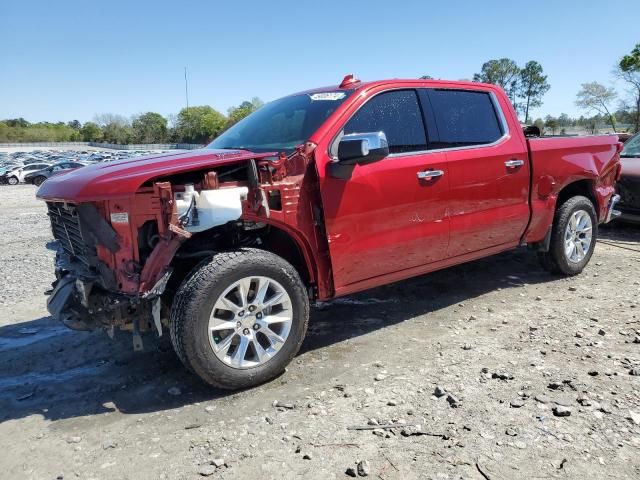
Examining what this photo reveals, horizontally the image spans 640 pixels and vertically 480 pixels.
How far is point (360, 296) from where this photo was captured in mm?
5324

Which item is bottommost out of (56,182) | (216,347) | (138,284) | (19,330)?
(19,330)

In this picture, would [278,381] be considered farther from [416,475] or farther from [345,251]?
[416,475]

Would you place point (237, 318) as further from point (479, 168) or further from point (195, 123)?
point (195, 123)

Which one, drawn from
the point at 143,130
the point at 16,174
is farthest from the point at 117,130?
the point at 16,174

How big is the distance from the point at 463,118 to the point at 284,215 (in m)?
2.07

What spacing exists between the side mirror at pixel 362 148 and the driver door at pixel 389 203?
0.15m

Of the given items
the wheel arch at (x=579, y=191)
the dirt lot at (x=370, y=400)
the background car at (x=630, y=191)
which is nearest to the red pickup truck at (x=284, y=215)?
the dirt lot at (x=370, y=400)

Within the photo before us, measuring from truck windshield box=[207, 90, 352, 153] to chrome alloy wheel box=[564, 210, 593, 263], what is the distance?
119 inches

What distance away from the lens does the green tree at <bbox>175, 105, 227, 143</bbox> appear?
388 ft

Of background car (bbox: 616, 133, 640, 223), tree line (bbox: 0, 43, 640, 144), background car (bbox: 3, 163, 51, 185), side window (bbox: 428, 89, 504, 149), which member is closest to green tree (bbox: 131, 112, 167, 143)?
tree line (bbox: 0, 43, 640, 144)

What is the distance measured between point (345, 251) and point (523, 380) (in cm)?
143

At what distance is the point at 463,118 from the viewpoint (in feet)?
15.1

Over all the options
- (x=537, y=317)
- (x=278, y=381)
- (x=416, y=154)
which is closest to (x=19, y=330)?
(x=278, y=381)

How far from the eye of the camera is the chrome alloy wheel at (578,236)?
5520 mm
